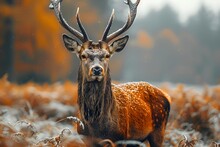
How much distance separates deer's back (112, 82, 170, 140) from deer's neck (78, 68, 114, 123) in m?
0.21

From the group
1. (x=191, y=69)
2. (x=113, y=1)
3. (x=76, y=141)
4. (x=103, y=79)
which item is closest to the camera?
(x=76, y=141)

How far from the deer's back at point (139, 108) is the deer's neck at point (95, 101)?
21 cm

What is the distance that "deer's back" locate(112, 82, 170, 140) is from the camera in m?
6.81

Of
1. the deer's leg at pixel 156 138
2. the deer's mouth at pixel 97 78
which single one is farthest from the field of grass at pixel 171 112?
the deer's mouth at pixel 97 78

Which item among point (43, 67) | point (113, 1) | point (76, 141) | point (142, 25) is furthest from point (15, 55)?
point (142, 25)

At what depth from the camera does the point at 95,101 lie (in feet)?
21.5

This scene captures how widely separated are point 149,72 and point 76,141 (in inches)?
2623

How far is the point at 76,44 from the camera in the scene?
278 inches

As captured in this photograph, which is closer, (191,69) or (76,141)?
(76,141)

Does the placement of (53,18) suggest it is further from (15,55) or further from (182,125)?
(182,125)

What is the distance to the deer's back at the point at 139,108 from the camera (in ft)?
22.4

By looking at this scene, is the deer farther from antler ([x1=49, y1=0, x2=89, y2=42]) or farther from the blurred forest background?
the blurred forest background

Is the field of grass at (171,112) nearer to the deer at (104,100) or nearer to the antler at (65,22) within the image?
the deer at (104,100)

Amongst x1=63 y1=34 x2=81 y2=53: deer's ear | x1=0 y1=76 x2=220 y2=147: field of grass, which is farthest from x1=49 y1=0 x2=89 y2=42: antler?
x1=0 y1=76 x2=220 y2=147: field of grass
